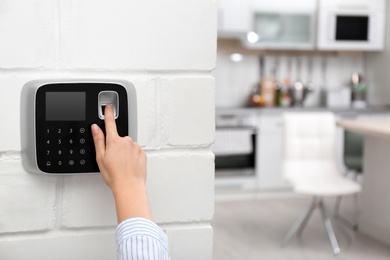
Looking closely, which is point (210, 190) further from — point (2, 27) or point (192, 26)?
point (2, 27)

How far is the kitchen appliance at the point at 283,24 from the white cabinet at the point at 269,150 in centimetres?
74

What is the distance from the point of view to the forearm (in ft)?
2.65

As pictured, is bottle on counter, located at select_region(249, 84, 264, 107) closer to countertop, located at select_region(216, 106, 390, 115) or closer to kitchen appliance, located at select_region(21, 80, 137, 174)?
countertop, located at select_region(216, 106, 390, 115)

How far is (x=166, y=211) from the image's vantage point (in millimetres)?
959

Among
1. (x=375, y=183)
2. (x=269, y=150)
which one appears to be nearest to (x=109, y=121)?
(x=375, y=183)

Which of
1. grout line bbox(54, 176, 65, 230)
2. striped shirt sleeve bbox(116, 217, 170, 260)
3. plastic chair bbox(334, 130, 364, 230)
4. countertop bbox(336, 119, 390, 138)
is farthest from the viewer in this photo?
plastic chair bbox(334, 130, 364, 230)

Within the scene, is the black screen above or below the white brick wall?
above

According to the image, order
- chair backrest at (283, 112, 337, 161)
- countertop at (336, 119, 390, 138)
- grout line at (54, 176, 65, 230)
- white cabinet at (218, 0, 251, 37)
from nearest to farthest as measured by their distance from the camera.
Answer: grout line at (54, 176, 65, 230) < countertop at (336, 119, 390, 138) < chair backrest at (283, 112, 337, 161) < white cabinet at (218, 0, 251, 37)

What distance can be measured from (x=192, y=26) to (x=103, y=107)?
0.21 metres

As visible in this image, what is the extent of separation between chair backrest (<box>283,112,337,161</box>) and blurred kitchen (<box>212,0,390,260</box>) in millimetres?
28

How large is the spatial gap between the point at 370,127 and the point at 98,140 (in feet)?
10.6

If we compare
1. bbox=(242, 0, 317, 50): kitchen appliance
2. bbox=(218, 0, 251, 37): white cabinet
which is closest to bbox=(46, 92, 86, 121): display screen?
bbox=(218, 0, 251, 37): white cabinet

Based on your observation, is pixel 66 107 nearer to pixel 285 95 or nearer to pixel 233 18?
pixel 233 18

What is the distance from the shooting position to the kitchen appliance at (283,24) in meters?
5.38
